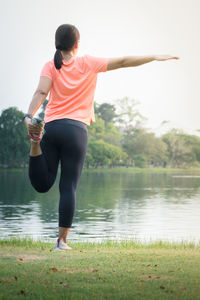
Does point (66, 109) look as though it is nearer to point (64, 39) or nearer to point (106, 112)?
point (64, 39)

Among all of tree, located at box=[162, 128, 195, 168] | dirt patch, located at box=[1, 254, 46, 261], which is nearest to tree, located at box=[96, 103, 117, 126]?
tree, located at box=[162, 128, 195, 168]

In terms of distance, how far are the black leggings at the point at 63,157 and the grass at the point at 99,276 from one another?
476 millimetres

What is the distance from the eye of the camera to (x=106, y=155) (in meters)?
61.8

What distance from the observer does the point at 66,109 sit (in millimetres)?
3893

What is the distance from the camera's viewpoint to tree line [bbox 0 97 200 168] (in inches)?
2088

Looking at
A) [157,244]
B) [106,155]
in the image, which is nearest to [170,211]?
[157,244]

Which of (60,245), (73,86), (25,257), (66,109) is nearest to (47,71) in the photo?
(73,86)

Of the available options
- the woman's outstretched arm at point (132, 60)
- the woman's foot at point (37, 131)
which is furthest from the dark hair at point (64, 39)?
the woman's foot at point (37, 131)

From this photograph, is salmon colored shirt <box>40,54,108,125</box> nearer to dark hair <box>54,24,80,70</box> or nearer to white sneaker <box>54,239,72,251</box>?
dark hair <box>54,24,80,70</box>

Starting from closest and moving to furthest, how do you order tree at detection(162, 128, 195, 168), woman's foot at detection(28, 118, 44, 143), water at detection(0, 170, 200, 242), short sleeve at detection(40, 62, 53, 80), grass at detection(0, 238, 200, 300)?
grass at detection(0, 238, 200, 300) < woman's foot at detection(28, 118, 44, 143) < short sleeve at detection(40, 62, 53, 80) < water at detection(0, 170, 200, 242) < tree at detection(162, 128, 195, 168)

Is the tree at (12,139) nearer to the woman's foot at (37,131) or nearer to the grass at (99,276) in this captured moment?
the grass at (99,276)

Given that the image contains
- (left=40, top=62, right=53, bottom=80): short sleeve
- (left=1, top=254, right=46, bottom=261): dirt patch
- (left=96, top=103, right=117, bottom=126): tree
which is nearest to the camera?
(left=40, top=62, right=53, bottom=80): short sleeve

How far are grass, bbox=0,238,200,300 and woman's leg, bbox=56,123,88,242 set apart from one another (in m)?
0.40

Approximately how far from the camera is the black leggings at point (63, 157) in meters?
3.79
